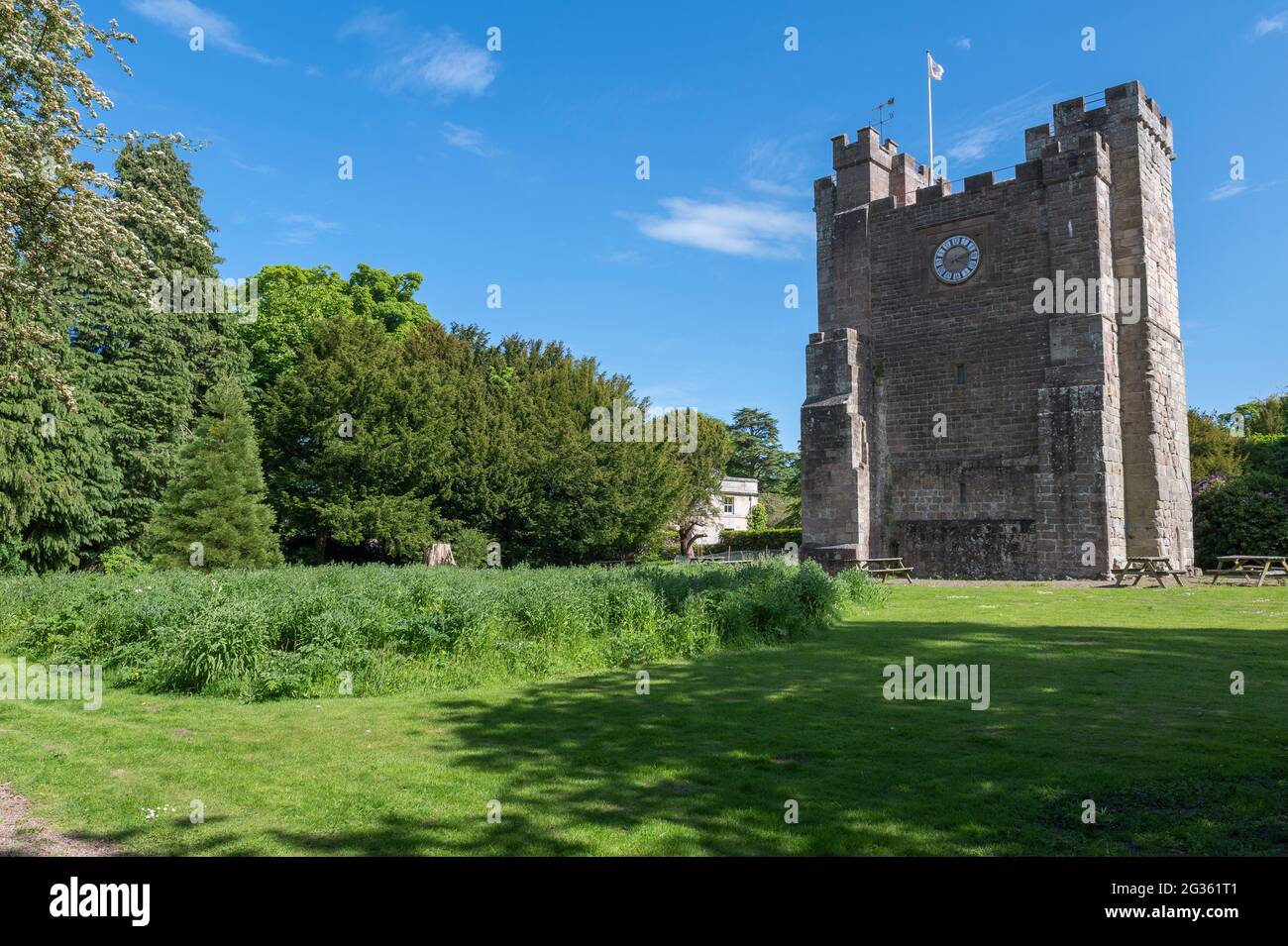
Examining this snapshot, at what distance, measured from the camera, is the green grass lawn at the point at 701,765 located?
4605mm

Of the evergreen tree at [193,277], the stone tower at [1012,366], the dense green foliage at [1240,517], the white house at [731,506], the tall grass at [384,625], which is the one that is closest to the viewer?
the tall grass at [384,625]

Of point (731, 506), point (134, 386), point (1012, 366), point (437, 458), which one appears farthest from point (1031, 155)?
point (731, 506)

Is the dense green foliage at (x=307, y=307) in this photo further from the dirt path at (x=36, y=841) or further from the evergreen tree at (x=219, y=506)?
the dirt path at (x=36, y=841)

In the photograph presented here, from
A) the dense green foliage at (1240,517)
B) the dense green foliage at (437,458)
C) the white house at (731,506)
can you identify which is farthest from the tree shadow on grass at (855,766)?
the white house at (731,506)

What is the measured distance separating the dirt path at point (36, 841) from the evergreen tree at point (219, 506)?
20.8 m

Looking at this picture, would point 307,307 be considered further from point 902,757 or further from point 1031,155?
point 902,757

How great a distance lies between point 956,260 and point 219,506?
84.4 ft

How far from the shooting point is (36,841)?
4.74 m

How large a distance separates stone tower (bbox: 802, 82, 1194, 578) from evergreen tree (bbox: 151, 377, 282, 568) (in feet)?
59.3

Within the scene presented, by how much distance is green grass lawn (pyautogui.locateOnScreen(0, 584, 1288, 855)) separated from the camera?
4605 millimetres

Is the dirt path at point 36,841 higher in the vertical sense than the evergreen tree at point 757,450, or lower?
lower

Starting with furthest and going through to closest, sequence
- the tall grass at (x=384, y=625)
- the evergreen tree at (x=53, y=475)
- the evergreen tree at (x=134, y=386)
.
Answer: the evergreen tree at (x=134, y=386)
the evergreen tree at (x=53, y=475)
the tall grass at (x=384, y=625)
